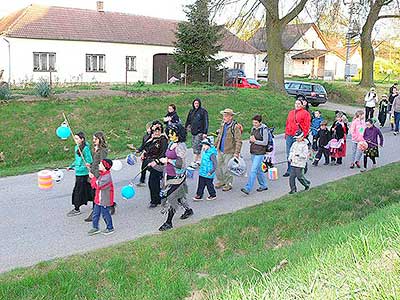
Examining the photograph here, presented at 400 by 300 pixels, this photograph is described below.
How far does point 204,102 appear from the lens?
22469mm

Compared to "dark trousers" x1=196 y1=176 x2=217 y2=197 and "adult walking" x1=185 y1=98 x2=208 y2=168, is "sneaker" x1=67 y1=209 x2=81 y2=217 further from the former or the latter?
"adult walking" x1=185 y1=98 x2=208 y2=168

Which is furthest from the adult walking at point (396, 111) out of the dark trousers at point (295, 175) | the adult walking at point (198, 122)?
the dark trousers at point (295, 175)

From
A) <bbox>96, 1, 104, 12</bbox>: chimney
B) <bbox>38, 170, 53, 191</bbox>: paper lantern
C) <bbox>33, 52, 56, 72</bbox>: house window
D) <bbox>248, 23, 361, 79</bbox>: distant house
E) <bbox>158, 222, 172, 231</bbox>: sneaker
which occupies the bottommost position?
<bbox>158, 222, 172, 231</bbox>: sneaker

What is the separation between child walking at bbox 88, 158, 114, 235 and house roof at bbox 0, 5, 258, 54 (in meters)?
27.2

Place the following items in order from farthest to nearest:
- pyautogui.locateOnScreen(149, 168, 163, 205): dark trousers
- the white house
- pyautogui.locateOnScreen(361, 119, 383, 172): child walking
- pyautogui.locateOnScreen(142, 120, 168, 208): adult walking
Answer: the white house
pyautogui.locateOnScreen(361, 119, 383, 172): child walking
pyautogui.locateOnScreen(149, 168, 163, 205): dark trousers
pyautogui.locateOnScreen(142, 120, 168, 208): adult walking

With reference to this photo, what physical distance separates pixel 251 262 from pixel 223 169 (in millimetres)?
4377

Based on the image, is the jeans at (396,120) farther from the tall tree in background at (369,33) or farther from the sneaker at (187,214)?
the tall tree in background at (369,33)

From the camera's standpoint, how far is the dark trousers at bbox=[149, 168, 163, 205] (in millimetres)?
9531

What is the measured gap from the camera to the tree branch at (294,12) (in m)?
27.8

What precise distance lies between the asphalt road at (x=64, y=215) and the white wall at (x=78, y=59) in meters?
25.2

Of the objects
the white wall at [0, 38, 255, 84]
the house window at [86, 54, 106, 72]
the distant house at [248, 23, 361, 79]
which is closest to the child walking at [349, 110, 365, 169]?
the white wall at [0, 38, 255, 84]

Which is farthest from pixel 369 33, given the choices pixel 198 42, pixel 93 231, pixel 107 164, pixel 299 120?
pixel 93 231

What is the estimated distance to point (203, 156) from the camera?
9.87 meters

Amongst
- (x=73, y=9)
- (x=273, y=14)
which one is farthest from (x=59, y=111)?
(x=73, y=9)
